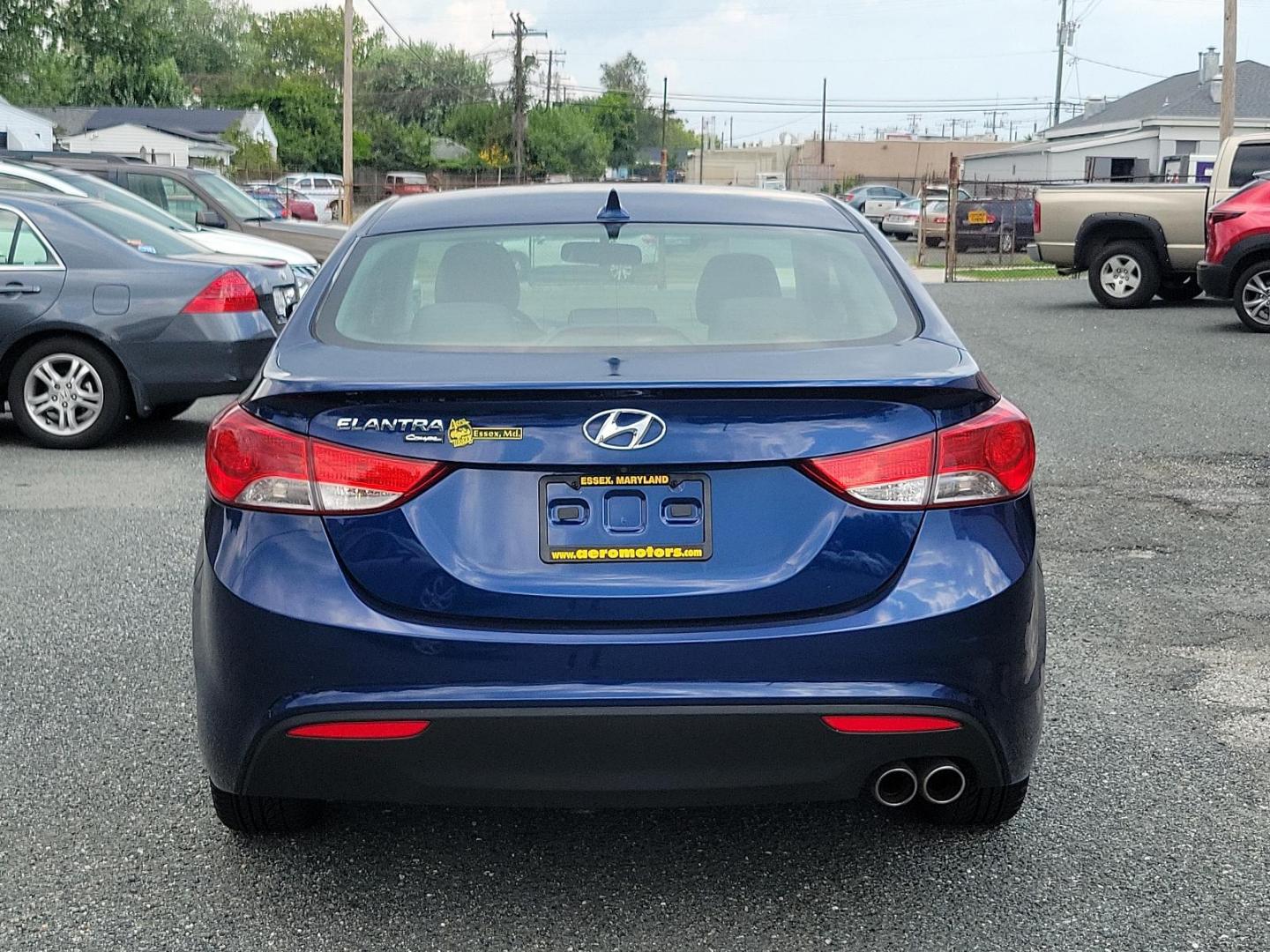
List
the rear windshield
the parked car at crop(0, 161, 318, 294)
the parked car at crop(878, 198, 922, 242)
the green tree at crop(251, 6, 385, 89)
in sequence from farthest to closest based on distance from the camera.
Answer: the green tree at crop(251, 6, 385, 89), the parked car at crop(878, 198, 922, 242), the parked car at crop(0, 161, 318, 294), the rear windshield

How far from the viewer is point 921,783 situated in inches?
129

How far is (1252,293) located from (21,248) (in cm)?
1171

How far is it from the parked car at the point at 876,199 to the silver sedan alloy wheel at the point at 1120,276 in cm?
2642

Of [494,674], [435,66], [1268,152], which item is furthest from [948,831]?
[435,66]

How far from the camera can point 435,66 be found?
123 meters

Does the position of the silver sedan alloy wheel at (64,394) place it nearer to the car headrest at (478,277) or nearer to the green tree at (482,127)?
the car headrest at (478,277)

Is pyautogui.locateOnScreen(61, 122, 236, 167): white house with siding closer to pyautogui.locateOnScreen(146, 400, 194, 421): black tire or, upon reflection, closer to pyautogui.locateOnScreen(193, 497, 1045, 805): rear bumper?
pyautogui.locateOnScreen(146, 400, 194, 421): black tire

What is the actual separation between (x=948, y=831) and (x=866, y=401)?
131 centimetres

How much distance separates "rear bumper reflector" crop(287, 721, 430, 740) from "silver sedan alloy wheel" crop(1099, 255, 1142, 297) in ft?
57.3

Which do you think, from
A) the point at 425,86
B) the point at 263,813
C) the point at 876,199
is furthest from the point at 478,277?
the point at 425,86

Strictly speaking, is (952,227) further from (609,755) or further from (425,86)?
(425,86)

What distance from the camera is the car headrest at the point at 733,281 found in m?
3.77

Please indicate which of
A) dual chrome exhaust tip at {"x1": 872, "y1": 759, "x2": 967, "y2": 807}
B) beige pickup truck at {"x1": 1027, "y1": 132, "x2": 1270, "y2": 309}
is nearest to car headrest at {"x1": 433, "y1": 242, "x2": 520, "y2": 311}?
dual chrome exhaust tip at {"x1": 872, "y1": 759, "x2": 967, "y2": 807}

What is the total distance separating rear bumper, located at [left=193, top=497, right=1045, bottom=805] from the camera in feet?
9.88
